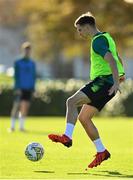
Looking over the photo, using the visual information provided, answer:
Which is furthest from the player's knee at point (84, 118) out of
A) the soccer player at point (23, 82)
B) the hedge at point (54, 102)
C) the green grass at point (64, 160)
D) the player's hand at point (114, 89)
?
the hedge at point (54, 102)

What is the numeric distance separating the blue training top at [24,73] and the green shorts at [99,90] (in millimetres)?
9648

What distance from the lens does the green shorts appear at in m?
11.0

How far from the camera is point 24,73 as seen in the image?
823 inches

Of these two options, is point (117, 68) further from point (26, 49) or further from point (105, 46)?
point (26, 49)

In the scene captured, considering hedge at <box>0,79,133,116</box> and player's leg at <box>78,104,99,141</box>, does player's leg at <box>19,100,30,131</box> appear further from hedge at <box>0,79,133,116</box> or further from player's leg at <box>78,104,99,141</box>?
player's leg at <box>78,104,99,141</box>

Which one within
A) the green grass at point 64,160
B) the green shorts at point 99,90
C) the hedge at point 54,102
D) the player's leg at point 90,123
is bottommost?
the green grass at point 64,160

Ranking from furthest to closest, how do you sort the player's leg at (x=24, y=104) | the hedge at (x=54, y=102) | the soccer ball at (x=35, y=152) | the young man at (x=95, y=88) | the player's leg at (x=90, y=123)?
the hedge at (x=54, y=102)
the player's leg at (x=24, y=104)
the soccer ball at (x=35, y=152)
the player's leg at (x=90, y=123)
the young man at (x=95, y=88)

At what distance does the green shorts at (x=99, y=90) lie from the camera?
1103 cm

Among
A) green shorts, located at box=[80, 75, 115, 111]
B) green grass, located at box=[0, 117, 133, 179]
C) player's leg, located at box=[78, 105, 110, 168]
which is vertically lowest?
green grass, located at box=[0, 117, 133, 179]

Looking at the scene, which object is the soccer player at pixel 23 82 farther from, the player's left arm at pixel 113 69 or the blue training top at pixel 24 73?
the player's left arm at pixel 113 69

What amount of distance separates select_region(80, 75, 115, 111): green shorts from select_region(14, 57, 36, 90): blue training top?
9648mm

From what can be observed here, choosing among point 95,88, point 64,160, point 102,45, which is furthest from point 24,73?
point 102,45

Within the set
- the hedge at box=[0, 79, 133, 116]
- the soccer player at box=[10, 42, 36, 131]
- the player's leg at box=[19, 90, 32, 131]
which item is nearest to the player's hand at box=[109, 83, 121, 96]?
the soccer player at box=[10, 42, 36, 131]

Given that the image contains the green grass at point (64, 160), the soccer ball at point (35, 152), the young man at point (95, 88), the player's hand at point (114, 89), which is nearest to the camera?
the green grass at point (64, 160)
